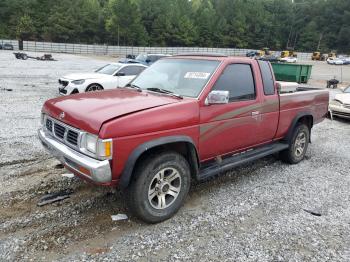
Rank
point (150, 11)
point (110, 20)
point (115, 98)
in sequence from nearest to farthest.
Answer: point (115, 98) → point (110, 20) → point (150, 11)

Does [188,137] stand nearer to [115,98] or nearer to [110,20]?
[115,98]

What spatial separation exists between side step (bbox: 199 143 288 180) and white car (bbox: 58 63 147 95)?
20.4 ft

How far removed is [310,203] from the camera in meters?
4.48

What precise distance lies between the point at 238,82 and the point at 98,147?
7.63 ft

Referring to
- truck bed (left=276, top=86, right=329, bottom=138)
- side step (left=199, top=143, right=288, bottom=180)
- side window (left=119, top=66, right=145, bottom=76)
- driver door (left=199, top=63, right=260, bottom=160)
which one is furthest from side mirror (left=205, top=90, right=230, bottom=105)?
side window (left=119, top=66, right=145, bottom=76)

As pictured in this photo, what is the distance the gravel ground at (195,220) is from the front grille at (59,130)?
93 cm

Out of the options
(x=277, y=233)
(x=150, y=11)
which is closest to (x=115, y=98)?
(x=277, y=233)

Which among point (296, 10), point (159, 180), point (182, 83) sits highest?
point (296, 10)

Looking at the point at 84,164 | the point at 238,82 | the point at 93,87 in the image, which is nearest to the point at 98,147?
the point at 84,164

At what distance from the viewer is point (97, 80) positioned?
11.3 meters

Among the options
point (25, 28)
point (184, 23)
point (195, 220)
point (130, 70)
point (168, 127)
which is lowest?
point (195, 220)

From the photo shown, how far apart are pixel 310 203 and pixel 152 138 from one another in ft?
8.50

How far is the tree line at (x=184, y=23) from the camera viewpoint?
74812 millimetres

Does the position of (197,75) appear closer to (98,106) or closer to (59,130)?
(98,106)
